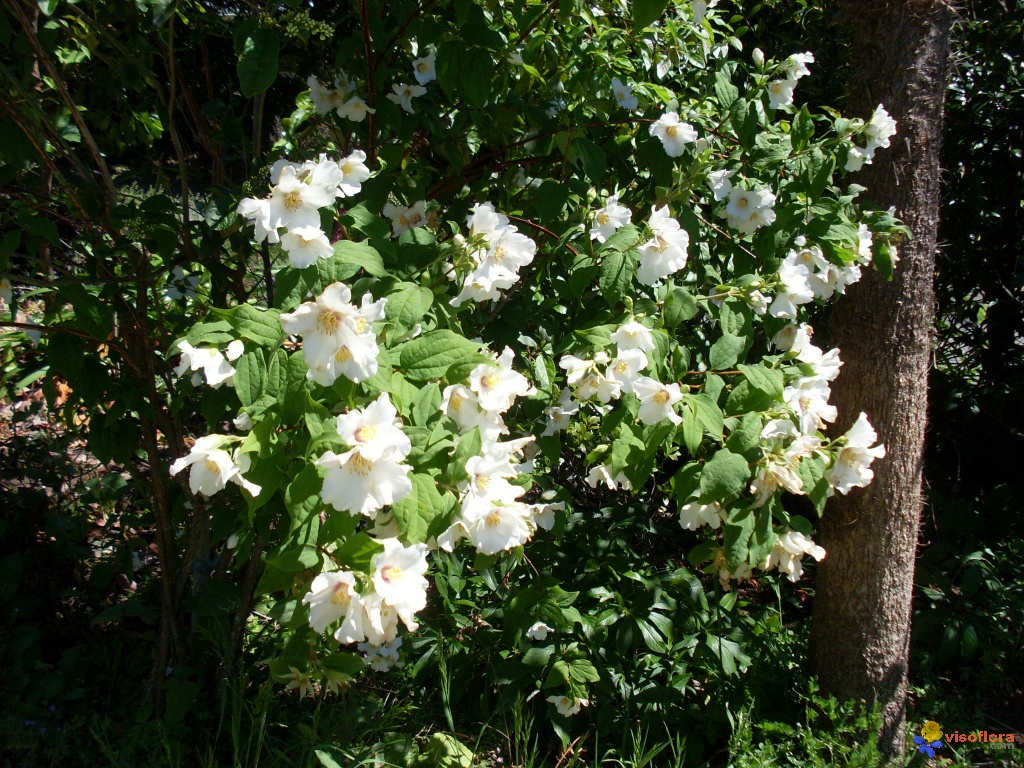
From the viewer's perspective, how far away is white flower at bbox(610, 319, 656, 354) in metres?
1.64

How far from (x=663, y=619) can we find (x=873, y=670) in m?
0.75

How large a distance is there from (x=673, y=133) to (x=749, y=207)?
11.8 inches

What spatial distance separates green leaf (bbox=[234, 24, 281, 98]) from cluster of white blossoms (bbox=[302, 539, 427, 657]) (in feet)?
2.92

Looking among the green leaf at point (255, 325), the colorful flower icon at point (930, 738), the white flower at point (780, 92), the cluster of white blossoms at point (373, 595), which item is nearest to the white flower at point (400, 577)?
the cluster of white blossoms at point (373, 595)

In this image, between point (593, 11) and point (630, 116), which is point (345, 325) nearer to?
point (630, 116)

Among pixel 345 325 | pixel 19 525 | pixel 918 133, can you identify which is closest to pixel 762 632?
pixel 918 133

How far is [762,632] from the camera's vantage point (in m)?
2.72

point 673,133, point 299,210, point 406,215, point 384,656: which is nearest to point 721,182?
point 673,133

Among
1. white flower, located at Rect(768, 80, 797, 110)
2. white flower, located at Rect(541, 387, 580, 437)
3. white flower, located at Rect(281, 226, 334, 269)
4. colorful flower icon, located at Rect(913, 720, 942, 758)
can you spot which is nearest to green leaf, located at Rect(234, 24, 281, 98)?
white flower, located at Rect(281, 226, 334, 269)

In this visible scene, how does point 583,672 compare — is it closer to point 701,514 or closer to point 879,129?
point 701,514

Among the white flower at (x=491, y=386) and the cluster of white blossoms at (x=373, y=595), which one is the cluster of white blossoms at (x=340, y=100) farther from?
the cluster of white blossoms at (x=373, y=595)

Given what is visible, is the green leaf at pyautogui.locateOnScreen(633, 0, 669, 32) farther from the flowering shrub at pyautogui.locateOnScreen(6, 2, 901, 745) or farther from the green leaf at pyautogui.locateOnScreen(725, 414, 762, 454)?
the green leaf at pyautogui.locateOnScreen(725, 414, 762, 454)

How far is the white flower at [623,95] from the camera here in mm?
2107

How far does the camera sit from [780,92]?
2.18 m
